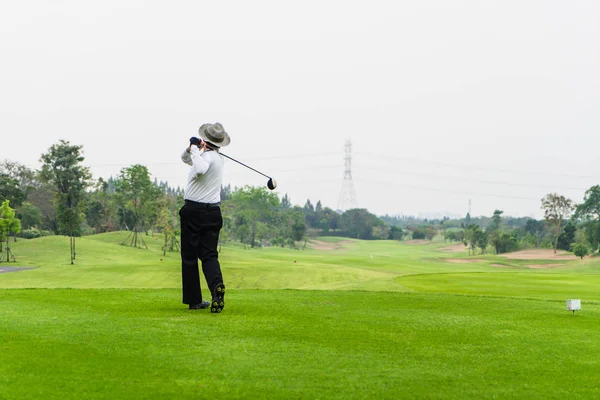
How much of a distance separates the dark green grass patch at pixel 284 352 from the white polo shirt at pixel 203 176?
6.36 ft

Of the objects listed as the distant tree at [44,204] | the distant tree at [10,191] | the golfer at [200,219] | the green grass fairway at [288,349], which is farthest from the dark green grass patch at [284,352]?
the distant tree at [44,204]

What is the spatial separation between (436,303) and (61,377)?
27.3 ft

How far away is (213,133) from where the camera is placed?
32.3 feet

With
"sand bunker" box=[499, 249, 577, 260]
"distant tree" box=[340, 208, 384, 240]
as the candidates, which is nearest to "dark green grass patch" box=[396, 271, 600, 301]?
"sand bunker" box=[499, 249, 577, 260]

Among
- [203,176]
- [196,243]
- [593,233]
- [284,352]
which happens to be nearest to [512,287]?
[196,243]

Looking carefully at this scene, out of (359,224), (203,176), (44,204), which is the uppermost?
(44,204)

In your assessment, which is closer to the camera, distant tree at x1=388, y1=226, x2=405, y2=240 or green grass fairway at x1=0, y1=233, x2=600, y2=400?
green grass fairway at x1=0, y1=233, x2=600, y2=400

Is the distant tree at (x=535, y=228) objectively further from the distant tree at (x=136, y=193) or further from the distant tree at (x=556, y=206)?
the distant tree at (x=136, y=193)

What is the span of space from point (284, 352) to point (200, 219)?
4146 mm

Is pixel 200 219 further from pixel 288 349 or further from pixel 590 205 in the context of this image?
pixel 590 205

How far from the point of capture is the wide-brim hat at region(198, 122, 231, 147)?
9.86 metres

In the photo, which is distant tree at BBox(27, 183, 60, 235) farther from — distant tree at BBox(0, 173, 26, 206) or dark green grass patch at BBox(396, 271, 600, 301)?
dark green grass patch at BBox(396, 271, 600, 301)

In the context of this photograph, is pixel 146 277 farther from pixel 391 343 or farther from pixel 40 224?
pixel 40 224

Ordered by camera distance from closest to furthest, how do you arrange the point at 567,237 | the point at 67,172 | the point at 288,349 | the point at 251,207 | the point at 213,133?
the point at 288,349, the point at 213,133, the point at 67,172, the point at 567,237, the point at 251,207
